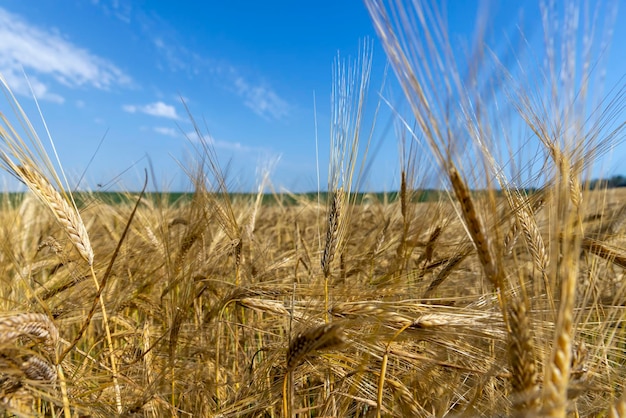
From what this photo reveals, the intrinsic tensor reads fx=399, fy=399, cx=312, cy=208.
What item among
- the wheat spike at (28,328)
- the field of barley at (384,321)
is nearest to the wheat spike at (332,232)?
the field of barley at (384,321)

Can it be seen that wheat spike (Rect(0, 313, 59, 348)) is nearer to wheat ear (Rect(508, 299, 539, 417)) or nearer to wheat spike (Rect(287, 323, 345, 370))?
wheat spike (Rect(287, 323, 345, 370))

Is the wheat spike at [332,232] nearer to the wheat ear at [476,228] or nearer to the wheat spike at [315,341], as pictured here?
the wheat spike at [315,341]

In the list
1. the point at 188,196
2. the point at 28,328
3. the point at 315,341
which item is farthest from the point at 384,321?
the point at 188,196

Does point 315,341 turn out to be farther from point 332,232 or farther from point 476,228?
point 332,232

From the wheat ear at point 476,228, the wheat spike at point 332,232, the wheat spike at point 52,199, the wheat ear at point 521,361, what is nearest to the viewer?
the wheat ear at point 521,361

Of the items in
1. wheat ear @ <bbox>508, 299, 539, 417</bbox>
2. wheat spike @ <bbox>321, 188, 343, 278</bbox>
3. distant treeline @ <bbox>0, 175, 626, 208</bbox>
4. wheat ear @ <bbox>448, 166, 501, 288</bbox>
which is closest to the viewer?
wheat ear @ <bbox>508, 299, 539, 417</bbox>

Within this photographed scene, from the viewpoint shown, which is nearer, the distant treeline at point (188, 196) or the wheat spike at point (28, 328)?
the wheat spike at point (28, 328)

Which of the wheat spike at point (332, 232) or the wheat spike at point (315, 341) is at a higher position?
the wheat spike at point (332, 232)

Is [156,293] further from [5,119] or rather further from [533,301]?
[533,301]

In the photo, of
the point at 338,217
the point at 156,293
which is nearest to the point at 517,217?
the point at 338,217

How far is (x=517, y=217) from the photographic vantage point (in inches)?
44.7

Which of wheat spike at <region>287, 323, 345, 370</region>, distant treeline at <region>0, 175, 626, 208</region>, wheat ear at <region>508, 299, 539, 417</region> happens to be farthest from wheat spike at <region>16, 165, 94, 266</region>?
wheat ear at <region>508, 299, 539, 417</region>

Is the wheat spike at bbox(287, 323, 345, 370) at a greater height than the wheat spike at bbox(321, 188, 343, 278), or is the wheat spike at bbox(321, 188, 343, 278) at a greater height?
the wheat spike at bbox(321, 188, 343, 278)

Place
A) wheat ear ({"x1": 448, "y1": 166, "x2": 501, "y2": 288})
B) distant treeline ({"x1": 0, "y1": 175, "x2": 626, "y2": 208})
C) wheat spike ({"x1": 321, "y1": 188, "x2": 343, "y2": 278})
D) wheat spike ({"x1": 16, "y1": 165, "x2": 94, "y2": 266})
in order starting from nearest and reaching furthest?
wheat ear ({"x1": 448, "y1": 166, "x2": 501, "y2": 288}) → wheat spike ({"x1": 16, "y1": 165, "x2": 94, "y2": 266}) → wheat spike ({"x1": 321, "y1": 188, "x2": 343, "y2": 278}) → distant treeline ({"x1": 0, "y1": 175, "x2": 626, "y2": 208})
